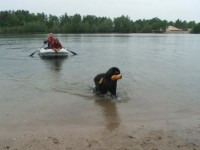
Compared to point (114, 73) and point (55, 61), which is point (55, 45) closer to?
point (55, 61)

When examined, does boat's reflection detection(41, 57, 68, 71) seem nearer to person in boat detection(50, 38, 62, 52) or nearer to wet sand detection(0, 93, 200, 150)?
person in boat detection(50, 38, 62, 52)

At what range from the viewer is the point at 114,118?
7.89 metres

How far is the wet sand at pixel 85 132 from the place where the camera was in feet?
19.4

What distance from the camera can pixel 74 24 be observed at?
403 ft

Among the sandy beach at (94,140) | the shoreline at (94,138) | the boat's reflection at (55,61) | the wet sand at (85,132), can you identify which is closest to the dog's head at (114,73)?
the wet sand at (85,132)

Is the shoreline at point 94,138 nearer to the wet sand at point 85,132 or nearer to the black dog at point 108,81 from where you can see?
the wet sand at point 85,132

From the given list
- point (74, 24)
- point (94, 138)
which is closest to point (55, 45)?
point (94, 138)

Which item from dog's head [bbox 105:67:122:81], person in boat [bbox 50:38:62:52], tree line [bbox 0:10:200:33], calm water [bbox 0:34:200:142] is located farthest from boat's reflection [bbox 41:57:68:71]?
tree line [bbox 0:10:200:33]

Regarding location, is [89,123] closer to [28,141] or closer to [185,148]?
[28,141]

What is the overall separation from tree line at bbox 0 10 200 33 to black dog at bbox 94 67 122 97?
4048 inches

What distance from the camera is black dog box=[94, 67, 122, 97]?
29.8ft

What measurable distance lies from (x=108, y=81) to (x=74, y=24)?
379ft

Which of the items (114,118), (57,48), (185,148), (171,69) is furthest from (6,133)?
(57,48)

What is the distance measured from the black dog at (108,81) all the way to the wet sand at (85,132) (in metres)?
1.08
